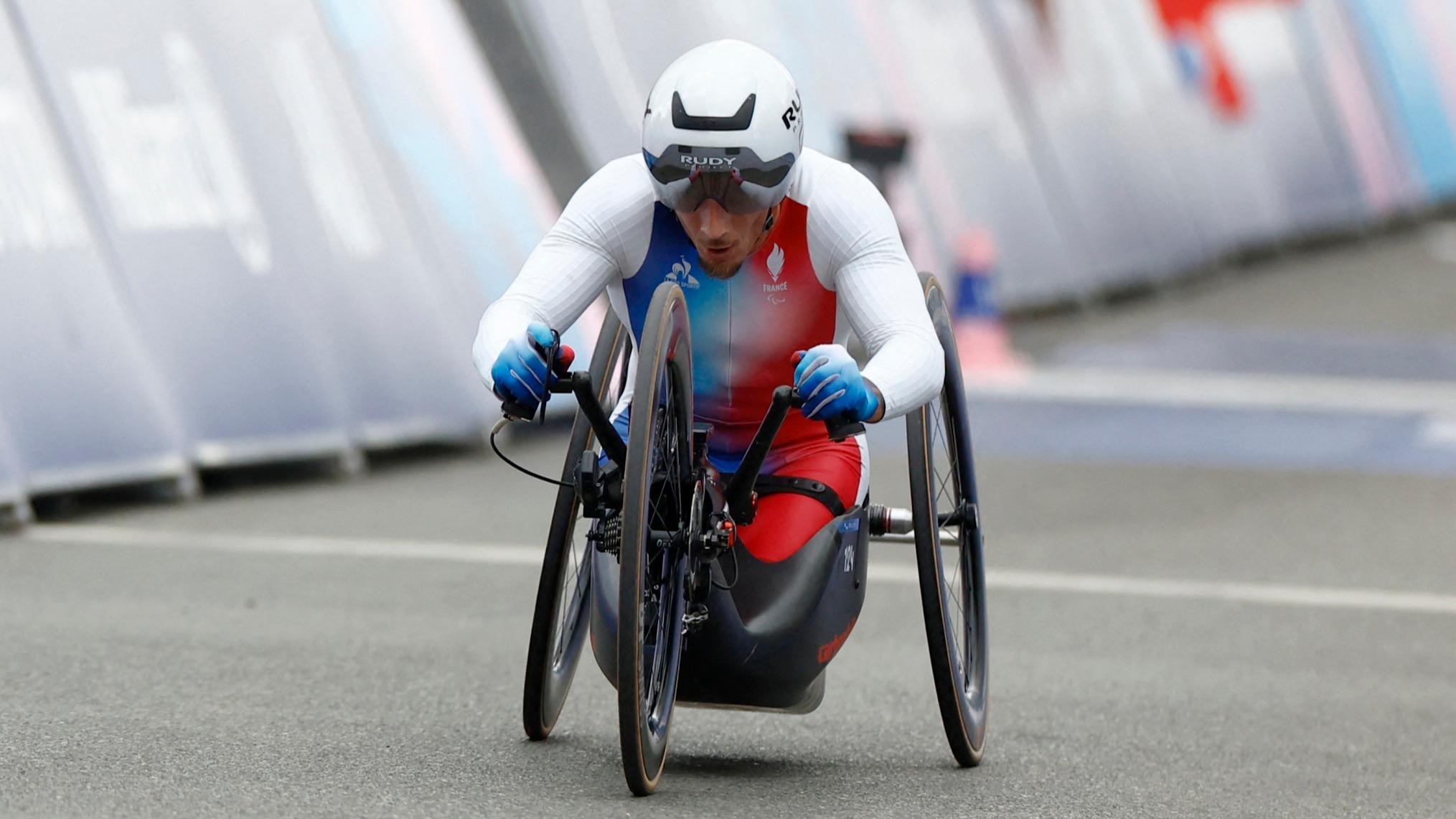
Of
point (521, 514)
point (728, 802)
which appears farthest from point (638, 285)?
point (521, 514)

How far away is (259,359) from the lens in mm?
10109

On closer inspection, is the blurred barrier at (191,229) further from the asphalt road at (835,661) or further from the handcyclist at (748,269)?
the handcyclist at (748,269)

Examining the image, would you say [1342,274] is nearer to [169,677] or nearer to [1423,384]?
[1423,384]

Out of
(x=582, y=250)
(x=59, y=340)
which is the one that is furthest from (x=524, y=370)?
(x=59, y=340)

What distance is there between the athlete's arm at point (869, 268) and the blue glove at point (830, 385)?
31 cm

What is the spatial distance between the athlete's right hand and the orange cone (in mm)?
9981

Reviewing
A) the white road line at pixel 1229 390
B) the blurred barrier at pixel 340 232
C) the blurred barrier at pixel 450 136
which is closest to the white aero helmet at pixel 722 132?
the blurred barrier at pixel 340 232

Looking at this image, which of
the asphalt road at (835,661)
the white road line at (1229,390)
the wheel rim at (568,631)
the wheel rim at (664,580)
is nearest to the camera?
the wheel rim at (664,580)

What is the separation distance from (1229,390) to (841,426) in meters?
9.74

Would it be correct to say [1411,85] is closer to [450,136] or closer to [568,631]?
[450,136]

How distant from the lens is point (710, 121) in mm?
4781

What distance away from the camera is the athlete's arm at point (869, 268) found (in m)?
5.01

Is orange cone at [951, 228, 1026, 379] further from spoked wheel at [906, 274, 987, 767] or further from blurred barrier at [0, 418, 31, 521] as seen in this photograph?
spoked wheel at [906, 274, 987, 767]

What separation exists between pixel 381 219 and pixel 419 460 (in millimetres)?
1192
